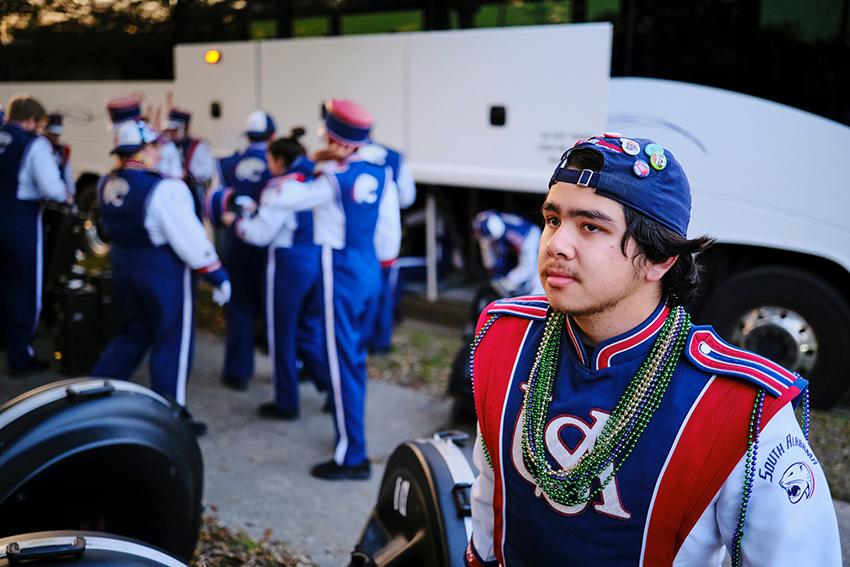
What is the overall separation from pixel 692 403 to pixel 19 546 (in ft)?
4.24

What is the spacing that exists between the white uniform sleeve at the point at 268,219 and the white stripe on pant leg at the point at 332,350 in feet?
1.18

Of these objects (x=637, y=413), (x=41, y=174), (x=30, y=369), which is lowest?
(x=30, y=369)

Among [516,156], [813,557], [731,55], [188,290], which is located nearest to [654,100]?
[731,55]

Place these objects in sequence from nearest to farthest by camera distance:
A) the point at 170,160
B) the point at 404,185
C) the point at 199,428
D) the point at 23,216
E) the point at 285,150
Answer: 1. the point at 199,428
2. the point at 285,150
3. the point at 23,216
4. the point at 404,185
5. the point at 170,160

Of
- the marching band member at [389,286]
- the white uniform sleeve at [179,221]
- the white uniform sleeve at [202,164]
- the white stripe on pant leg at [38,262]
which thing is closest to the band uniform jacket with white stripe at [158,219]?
the white uniform sleeve at [179,221]

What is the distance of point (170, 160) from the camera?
770 centimetres

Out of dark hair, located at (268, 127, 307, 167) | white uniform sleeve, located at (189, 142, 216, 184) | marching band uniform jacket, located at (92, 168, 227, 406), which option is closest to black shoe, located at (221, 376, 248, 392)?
marching band uniform jacket, located at (92, 168, 227, 406)

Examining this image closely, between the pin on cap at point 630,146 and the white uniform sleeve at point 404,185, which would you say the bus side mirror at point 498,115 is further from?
the pin on cap at point 630,146

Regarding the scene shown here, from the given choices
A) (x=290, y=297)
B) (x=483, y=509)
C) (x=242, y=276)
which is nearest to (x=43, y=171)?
(x=242, y=276)

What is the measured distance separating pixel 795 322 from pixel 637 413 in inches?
185

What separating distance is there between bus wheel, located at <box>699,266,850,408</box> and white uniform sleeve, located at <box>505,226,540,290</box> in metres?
1.38

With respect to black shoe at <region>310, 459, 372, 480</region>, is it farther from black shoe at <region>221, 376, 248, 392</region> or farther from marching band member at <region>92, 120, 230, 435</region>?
black shoe at <region>221, 376, 248, 392</region>

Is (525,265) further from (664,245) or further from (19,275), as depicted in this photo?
(664,245)

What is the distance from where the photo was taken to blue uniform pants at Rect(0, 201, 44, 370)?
5.70 meters
